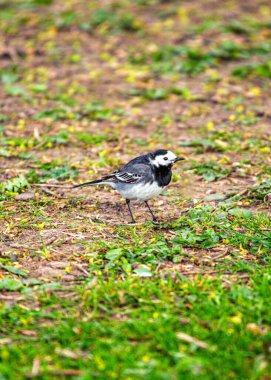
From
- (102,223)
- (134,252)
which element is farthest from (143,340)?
(102,223)

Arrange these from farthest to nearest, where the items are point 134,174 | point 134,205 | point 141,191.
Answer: point 134,205
point 134,174
point 141,191

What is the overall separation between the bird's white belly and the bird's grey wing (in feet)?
0.25

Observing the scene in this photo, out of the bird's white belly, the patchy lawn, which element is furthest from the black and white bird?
the patchy lawn

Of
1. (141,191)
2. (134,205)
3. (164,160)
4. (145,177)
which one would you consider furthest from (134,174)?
(134,205)

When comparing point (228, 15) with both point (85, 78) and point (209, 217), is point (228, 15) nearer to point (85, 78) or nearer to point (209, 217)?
point (85, 78)

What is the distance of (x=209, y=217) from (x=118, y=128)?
339cm

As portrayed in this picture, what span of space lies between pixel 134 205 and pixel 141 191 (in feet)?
2.55

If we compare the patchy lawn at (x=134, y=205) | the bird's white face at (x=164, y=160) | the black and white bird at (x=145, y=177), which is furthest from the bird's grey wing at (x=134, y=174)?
the patchy lawn at (x=134, y=205)

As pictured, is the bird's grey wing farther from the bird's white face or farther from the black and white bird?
the bird's white face

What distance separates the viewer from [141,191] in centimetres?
671

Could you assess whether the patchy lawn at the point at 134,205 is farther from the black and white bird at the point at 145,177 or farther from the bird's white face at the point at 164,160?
the bird's white face at the point at 164,160

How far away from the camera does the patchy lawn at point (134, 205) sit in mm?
4516

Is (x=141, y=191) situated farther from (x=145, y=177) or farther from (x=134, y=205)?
(x=134, y=205)

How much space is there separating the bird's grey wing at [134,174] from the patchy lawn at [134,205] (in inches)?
17.4
